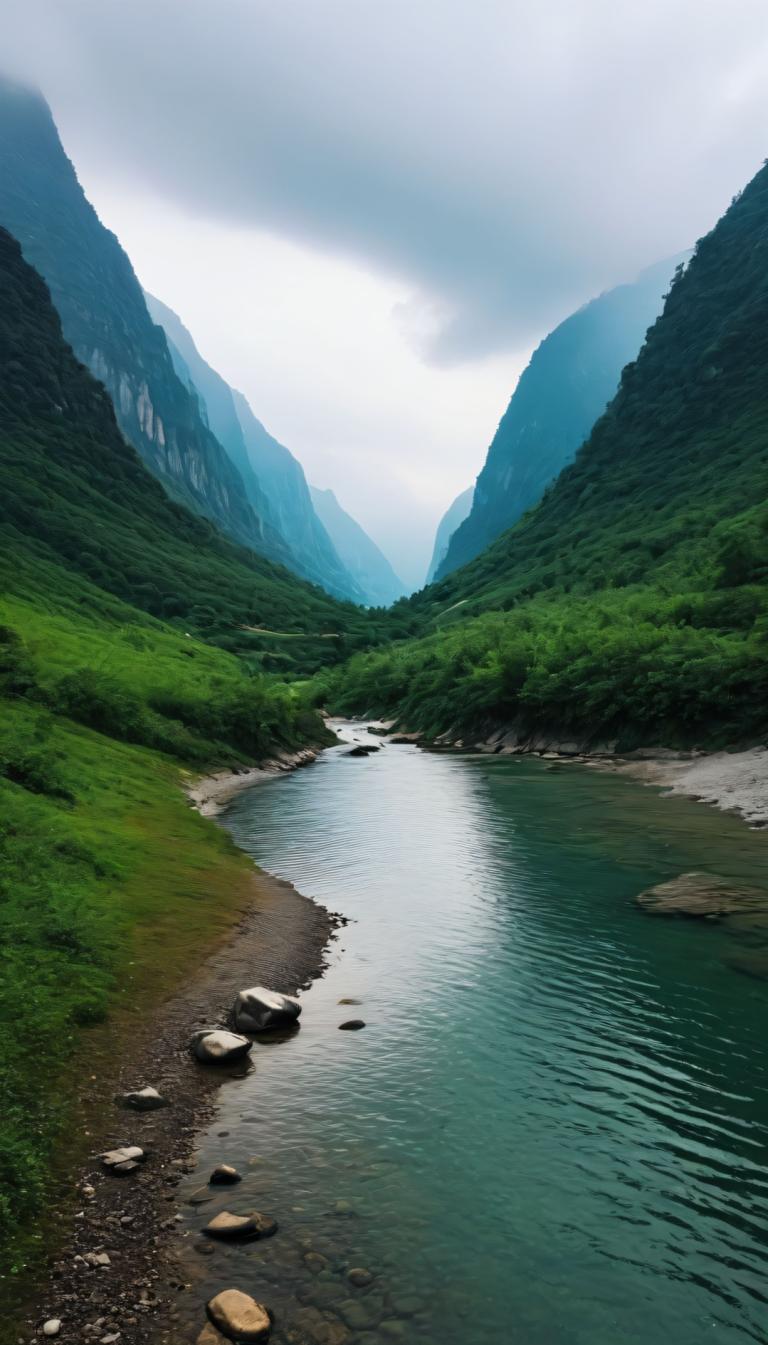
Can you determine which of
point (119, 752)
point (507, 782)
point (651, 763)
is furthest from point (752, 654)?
point (119, 752)

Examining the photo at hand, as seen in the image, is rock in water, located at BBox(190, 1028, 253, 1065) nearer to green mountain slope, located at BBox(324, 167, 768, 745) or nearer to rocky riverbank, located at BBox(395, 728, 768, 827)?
rocky riverbank, located at BBox(395, 728, 768, 827)

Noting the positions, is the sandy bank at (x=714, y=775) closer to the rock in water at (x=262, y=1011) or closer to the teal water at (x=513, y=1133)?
the teal water at (x=513, y=1133)

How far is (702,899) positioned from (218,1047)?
17.5m

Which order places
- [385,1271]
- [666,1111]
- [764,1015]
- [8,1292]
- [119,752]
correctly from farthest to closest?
1. [119,752]
2. [764,1015]
3. [666,1111]
4. [385,1271]
5. [8,1292]

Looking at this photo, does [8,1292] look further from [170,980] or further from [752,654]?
[752,654]

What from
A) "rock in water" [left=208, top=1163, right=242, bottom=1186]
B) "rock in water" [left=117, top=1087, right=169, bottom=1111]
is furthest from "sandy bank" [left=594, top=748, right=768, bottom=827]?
"rock in water" [left=208, top=1163, right=242, bottom=1186]

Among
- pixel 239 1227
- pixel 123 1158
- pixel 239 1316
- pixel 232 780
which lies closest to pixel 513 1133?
pixel 239 1227

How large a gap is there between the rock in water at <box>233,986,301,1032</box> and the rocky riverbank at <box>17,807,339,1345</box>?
54cm

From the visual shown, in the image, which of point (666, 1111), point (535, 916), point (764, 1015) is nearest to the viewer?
point (666, 1111)

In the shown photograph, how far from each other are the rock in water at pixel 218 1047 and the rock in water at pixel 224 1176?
391 cm

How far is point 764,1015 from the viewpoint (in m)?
18.4

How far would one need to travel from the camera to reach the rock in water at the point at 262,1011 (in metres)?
18.5

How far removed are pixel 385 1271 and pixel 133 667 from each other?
73.6 m

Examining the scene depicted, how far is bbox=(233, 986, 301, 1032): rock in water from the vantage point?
1852cm
